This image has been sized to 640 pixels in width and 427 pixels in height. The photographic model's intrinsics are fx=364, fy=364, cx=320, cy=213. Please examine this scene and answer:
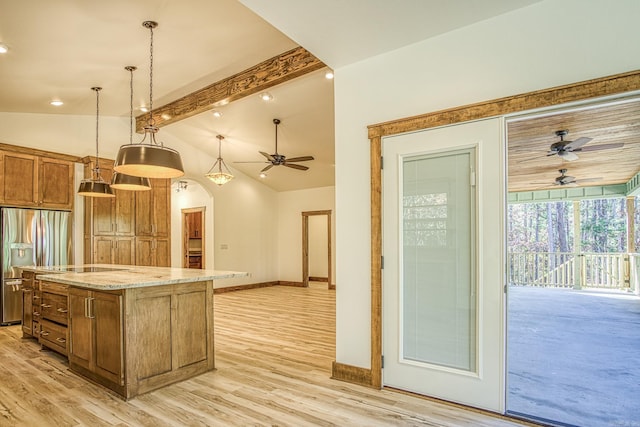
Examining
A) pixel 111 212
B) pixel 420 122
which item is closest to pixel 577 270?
pixel 420 122

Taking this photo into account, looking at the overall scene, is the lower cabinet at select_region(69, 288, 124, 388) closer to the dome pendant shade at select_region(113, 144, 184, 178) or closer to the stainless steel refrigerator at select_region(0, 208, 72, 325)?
the dome pendant shade at select_region(113, 144, 184, 178)

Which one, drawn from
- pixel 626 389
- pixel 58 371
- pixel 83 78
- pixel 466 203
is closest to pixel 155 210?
pixel 83 78

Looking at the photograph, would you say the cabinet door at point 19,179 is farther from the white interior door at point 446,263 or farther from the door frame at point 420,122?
the white interior door at point 446,263

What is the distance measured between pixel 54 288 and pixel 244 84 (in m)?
3.27

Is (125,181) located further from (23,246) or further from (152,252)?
(152,252)

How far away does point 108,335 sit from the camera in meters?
2.97

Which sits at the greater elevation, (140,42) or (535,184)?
(140,42)

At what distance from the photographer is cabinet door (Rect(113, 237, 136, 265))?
6344 mm

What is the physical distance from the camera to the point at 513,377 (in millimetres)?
3236

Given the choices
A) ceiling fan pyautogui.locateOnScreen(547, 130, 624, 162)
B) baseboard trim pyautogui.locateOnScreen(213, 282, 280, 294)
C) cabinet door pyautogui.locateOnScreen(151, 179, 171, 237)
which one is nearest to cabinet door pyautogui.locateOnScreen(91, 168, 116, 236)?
cabinet door pyautogui.locateOnScreen(151, 179, 171, 237)

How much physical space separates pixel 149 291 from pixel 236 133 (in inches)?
197

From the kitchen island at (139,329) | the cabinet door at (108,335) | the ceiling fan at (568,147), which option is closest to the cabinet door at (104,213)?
the kitchen island at (139,329)

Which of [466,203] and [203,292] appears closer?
[466,203]

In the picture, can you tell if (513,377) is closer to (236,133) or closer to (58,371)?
(58,371)
